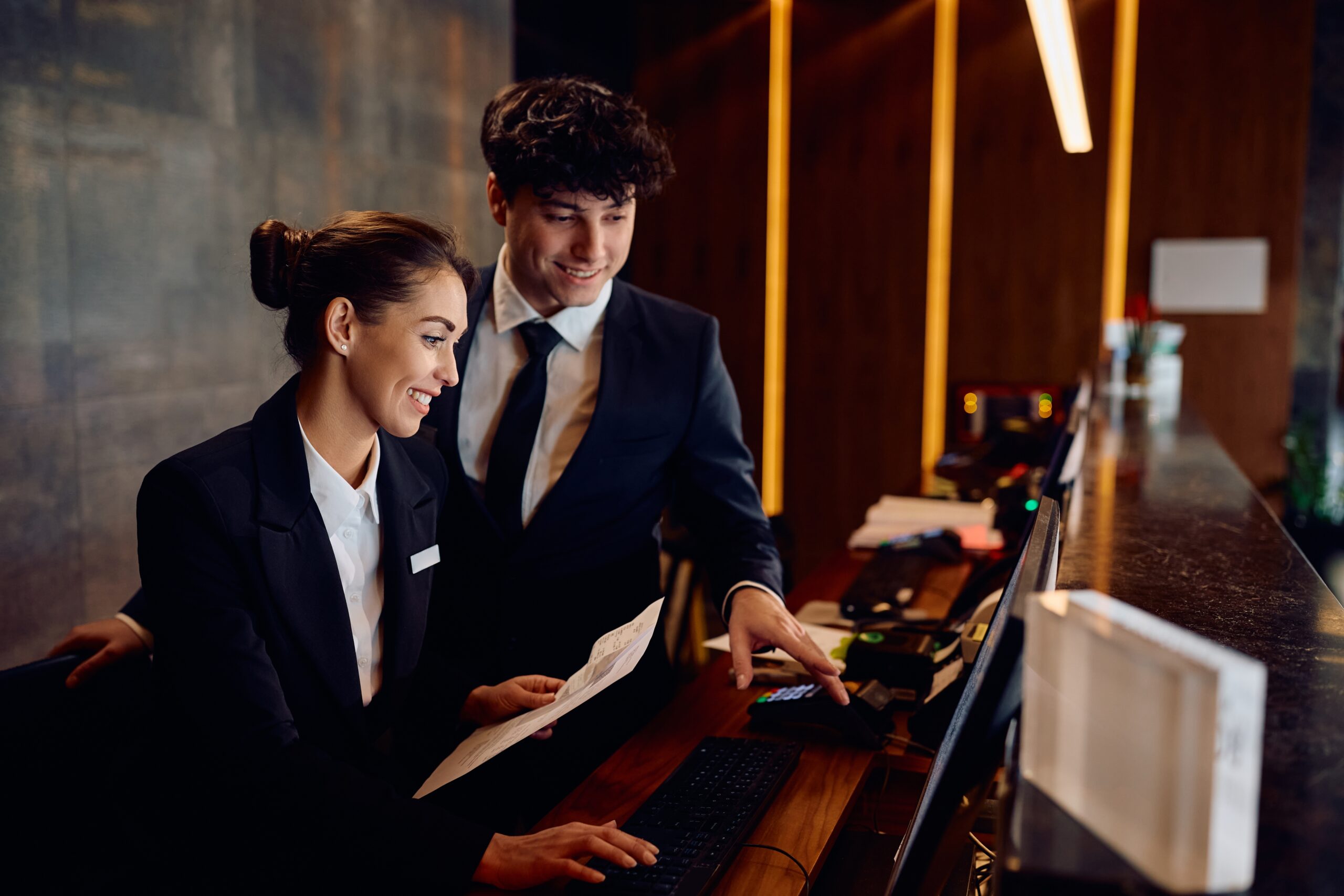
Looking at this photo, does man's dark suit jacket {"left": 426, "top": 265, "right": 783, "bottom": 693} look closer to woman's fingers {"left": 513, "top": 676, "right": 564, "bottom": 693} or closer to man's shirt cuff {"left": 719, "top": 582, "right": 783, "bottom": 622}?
man's shirt cuff {"left": 719, "top": 582, "right": 783, "bottom": 622}

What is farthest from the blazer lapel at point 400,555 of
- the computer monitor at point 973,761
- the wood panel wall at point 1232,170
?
the wood panel wall at point 1232,170

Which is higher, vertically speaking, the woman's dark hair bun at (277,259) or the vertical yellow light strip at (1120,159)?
the vertical yellow light strip at (1120,159)

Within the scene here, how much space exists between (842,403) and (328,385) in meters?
4.96

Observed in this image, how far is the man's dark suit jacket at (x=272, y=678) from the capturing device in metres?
1.17

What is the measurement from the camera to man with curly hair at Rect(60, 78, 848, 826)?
5.53ft

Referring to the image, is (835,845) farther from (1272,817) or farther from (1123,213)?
(1123,213)

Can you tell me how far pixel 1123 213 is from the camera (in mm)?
5613

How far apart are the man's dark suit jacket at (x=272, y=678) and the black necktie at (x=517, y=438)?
0.29m

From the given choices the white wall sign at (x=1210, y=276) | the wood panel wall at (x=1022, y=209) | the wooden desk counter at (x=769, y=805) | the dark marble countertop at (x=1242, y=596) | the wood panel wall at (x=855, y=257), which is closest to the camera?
the dark marble countertop at (x=1242, y=596)

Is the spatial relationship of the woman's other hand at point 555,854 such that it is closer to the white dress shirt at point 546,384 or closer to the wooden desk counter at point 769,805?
the wooden desk counter at point 769,805

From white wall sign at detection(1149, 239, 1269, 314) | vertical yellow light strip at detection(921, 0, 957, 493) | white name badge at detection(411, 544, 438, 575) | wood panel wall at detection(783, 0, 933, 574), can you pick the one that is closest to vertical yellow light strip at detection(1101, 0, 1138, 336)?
white wall sign at detection(1149, 239, 1269, 314)

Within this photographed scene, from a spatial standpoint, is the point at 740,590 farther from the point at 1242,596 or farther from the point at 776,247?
the point at 776,247

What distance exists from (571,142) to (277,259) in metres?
0.47

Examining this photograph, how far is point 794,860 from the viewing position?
1.26 metres
